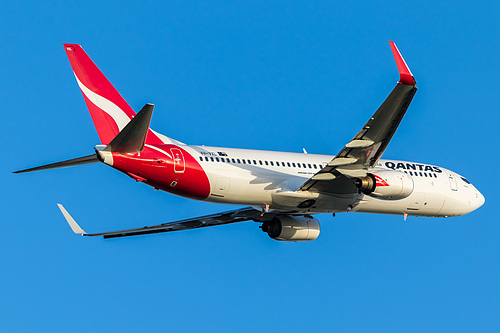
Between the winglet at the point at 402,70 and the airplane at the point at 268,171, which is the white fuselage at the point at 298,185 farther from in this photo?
the winglet at the point at 402,70

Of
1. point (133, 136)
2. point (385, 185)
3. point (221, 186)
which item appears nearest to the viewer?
point (133, 136)

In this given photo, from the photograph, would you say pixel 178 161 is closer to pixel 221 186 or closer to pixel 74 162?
pixel 221 186

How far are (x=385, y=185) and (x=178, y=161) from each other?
322 inches

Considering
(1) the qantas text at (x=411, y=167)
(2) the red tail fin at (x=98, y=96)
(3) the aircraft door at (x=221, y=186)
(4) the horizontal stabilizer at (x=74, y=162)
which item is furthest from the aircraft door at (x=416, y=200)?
(4) the horizontal stabilizer at (x=74, y=162)

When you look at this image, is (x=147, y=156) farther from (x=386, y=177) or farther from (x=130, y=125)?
(x=386, y=177)

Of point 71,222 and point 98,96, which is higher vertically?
point 98,96

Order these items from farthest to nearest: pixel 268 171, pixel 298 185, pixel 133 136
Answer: pixel 298 185, pixel 268 171, pixel 133 136

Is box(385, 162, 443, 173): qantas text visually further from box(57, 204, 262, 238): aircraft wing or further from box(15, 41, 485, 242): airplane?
box(57, 204, 262, 238): aircraft wing

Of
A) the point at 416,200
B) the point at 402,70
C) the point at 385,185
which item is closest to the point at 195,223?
the point at 385,185

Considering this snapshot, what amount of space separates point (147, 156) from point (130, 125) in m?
2.60

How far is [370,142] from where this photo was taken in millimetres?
27844

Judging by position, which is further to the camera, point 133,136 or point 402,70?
point 133,136

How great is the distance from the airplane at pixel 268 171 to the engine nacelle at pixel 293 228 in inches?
1.8

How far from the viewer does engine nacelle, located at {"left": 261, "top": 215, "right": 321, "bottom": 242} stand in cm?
3494
